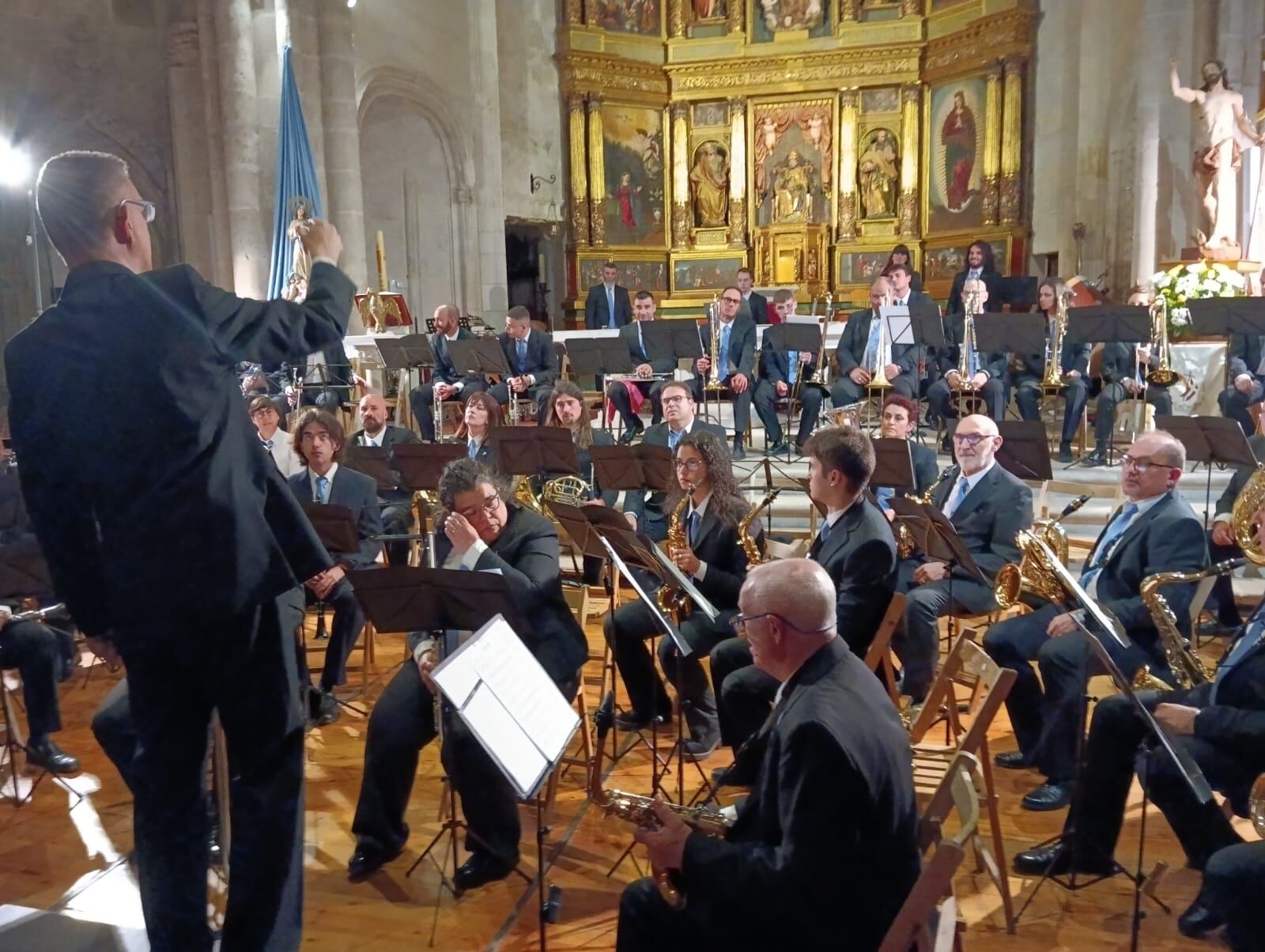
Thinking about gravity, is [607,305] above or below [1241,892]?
above

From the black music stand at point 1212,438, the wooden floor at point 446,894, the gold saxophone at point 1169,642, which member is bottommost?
the wooden floor at point 446,894

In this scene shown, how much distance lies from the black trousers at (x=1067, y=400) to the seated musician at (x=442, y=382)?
4748 millimetres

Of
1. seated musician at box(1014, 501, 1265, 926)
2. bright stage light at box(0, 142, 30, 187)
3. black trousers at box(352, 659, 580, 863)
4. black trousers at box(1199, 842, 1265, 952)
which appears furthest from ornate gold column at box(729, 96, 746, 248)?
black trousers at box(1199, 842, 1265, 952)

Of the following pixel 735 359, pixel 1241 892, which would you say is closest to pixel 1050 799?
pixel 1241 892

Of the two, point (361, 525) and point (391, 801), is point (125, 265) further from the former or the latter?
point (361, 525)

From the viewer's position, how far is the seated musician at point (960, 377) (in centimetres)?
927

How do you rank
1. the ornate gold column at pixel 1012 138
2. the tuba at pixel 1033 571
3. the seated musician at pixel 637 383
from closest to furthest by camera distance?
the tuba at pixel 1033 571
the seated musician at pixel 637 383
the ornate gold column at pixel 1012 138

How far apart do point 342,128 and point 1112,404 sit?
901cm

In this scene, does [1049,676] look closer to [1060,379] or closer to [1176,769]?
[1176,769]

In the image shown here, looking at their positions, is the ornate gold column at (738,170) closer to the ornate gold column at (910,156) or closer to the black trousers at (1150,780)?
the ornate gold column at (910,156)

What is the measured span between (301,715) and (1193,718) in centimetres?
268

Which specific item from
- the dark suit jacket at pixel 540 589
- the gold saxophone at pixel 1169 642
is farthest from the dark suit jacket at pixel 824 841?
the gold saxophone at pixel 1169 642

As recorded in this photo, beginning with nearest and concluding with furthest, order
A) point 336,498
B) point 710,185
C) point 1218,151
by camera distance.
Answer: point 336,498
point 1218,151
point 710,185

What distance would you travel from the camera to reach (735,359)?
1027 cm
